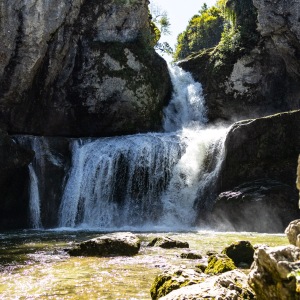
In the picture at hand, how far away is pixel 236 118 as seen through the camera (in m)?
37.1

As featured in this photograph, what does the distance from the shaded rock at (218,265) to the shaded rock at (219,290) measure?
2453 millimetres

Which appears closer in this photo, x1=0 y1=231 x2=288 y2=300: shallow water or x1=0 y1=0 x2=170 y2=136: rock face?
x1=0 y1=231 x2=288 y2=300: shallow water

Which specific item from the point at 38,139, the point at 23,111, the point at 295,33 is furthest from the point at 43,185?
the point at 295,33

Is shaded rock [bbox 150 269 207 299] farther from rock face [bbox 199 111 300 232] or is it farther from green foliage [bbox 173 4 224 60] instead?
green foliage [bbox 173 4 224 60]

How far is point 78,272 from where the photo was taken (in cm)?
1025

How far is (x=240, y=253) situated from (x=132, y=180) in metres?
16.9

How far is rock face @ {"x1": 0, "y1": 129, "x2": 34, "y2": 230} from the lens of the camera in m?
26.4

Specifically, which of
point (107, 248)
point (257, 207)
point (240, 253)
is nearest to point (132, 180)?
point (257, 207)

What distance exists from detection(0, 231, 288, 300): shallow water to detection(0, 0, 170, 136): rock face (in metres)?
19.1

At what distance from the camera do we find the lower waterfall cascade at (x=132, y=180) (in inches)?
1027

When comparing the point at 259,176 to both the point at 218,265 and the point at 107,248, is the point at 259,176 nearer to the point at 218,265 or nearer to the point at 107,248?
the point at 107,248

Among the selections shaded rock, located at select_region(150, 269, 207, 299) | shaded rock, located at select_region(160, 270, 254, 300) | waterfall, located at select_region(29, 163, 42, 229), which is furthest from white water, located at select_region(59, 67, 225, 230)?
shaded rock, located at select_region(160, 270, 254, 300)

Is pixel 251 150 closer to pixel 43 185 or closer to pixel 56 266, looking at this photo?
pixel 43 185

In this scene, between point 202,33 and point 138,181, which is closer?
point 138,181
